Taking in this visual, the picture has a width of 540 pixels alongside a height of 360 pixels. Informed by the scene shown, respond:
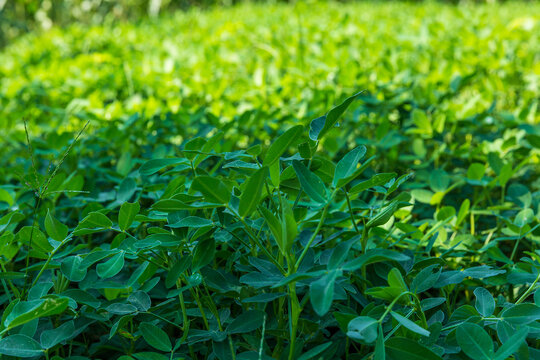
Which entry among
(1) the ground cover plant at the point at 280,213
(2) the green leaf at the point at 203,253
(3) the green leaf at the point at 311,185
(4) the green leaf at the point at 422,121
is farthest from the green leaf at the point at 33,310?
(4) the green leaf at the point at 422,121

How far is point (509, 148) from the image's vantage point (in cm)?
172

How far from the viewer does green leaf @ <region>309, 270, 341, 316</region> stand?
27.5 inches

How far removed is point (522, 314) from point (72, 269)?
82 centimetres

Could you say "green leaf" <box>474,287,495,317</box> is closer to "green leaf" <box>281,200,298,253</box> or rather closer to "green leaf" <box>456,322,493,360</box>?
"green leaf" <box>456,322,493,360</box>

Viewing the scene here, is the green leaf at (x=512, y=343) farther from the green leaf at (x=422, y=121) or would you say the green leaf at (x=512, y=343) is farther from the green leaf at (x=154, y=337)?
the green leaf at (x=422, y=121)

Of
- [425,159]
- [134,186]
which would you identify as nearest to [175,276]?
[134,186]

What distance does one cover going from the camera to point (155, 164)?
3.46 ft

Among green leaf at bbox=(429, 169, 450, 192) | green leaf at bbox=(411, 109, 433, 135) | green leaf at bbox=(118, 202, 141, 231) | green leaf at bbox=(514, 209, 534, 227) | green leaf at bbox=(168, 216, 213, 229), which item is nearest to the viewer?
green leaf at bbox=(168, 216, 213, 229)

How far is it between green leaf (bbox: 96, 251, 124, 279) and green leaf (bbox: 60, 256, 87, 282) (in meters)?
0.08

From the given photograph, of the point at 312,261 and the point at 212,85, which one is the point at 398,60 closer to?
the point at 212,85

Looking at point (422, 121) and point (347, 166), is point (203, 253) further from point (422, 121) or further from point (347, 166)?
point (422, 121)

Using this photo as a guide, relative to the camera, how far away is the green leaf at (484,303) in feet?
3.02

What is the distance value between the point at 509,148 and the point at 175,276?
50.4 inches

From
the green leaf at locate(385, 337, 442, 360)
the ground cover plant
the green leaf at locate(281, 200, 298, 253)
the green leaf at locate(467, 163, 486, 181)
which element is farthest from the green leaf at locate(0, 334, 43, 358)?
the green leaf at locate(467, 163, 486, 181)
